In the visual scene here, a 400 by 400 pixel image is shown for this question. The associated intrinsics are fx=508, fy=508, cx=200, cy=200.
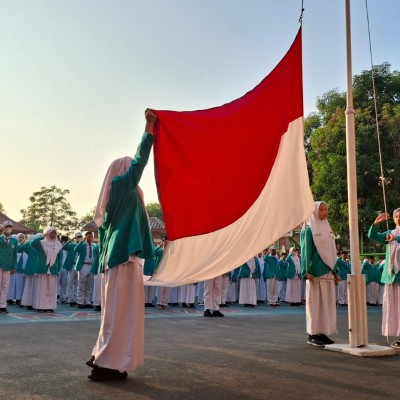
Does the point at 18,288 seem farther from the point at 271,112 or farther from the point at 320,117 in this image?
the point at 320,117

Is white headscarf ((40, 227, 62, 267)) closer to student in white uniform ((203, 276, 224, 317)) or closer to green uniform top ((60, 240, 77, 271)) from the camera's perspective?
green uniform top ((60, 240, 77, 271))

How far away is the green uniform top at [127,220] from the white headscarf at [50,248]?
27.8ft

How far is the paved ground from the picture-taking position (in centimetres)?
430

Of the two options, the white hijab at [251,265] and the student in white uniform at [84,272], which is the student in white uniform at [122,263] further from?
the white hijab at [251,265]

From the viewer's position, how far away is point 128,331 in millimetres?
4863

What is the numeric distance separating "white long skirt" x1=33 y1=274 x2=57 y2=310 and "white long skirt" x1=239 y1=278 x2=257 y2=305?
605cm

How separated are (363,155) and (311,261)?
18.8 meters

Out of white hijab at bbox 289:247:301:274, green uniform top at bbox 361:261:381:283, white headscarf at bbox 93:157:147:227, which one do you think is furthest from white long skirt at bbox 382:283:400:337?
green uniform top at bbox 361:261:381:283

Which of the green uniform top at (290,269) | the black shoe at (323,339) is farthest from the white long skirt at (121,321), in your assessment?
the green uniform top at (290,269)

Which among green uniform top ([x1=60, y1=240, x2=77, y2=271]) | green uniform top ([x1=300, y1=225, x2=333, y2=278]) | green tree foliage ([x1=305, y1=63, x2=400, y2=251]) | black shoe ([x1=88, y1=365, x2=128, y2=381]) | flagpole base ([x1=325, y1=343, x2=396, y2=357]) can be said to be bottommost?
black shoe ([x1=88, y1=365, x2=128, y2=381])

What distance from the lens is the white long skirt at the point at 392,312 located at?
25.3 ft

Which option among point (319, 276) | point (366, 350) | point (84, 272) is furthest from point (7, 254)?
point (366, 350)

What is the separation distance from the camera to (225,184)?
5395 mm

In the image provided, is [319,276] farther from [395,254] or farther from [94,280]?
[94,280]
